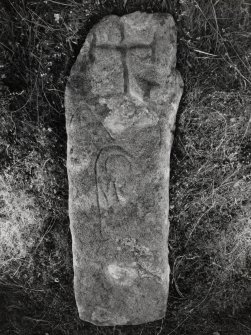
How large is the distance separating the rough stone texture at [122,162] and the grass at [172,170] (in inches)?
11.2

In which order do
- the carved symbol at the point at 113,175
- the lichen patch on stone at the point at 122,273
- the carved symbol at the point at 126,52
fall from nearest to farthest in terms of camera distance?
the carved symbol at the point at 126,52
the carved symbol at the point at 113,175
the lichen patch on stone at the point at 122,273

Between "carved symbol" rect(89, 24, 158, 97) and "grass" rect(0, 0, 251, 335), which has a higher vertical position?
"carved symbol" rect(89, 24, 158, 97)

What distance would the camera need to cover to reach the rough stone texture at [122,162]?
2.44 metres

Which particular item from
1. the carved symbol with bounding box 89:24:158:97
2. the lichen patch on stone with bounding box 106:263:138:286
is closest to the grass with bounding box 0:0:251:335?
the carved symbol with bounding box 89:24:158:97

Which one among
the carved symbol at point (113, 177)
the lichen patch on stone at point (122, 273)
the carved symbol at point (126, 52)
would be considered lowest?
the lichen patch on stone at point (122, 273)

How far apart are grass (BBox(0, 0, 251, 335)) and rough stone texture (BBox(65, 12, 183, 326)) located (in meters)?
0.28

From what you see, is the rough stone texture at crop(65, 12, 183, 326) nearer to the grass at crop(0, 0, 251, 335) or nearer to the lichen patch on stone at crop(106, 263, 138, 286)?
the lichen patch on stone at crop(106, 263, 138, 286)

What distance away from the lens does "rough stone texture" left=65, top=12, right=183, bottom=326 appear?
7.99ft

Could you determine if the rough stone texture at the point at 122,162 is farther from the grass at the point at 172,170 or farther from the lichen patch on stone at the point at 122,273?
the grass at the point at 172,170

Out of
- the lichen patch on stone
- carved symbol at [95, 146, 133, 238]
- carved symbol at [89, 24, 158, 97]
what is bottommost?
the lichen patch on stone

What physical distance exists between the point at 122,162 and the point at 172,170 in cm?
61

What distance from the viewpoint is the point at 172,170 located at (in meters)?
3.01

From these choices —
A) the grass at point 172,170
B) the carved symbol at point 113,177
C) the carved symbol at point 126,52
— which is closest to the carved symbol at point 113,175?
the carved symbol at point 113,177

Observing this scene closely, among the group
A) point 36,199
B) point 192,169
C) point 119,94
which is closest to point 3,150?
point 36,199
